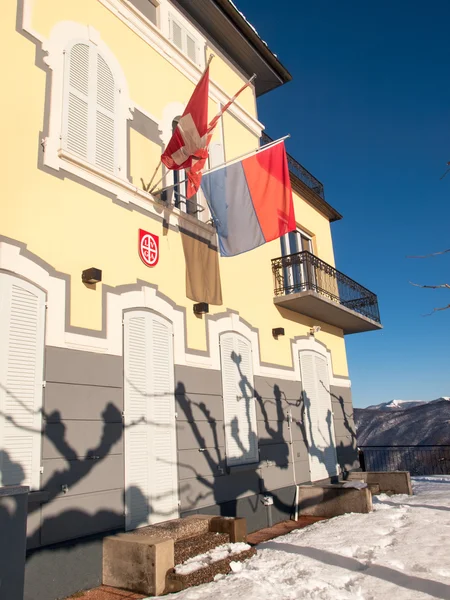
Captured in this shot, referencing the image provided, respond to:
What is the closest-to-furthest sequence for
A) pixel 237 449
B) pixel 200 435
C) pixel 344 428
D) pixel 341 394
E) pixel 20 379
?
pixel 20 379, pixel 200 435, pixel 237 449, pixel 344 428, pixel 341 394

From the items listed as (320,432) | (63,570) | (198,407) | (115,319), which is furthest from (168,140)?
(320,432)

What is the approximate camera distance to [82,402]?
22.9 ft

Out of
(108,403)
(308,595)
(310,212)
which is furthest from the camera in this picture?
(310,212)

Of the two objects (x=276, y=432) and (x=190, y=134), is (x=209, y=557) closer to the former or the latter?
(x=276, y=432)

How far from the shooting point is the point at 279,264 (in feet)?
43.2

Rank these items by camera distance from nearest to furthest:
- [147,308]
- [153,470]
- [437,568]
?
[437,568] < [153,470] < [147,308]

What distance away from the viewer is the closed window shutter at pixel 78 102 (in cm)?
818

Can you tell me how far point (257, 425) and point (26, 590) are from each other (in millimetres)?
5905

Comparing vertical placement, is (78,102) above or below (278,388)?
above

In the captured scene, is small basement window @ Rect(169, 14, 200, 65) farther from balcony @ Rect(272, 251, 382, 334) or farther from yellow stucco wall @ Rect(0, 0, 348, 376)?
balcony @ Rect(272, 251, 382, 334)

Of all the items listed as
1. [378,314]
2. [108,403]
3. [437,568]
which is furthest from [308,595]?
[378,314]

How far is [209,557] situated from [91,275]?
427 centimetres

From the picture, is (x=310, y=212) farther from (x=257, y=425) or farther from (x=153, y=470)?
(x=153, y=470)

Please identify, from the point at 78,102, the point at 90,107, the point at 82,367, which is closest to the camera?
the point at 82,367
